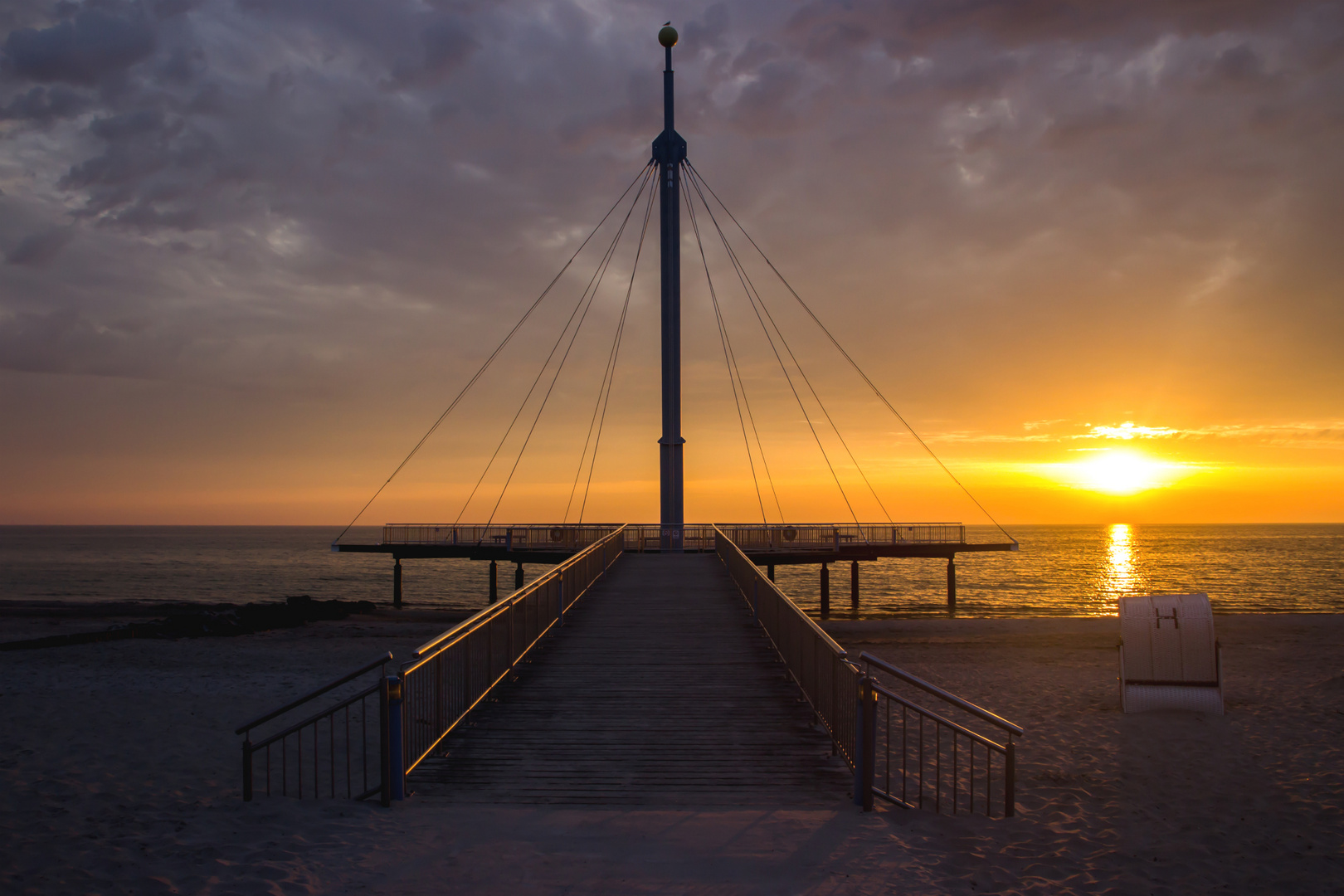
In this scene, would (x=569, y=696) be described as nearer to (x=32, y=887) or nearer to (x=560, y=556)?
(x=32, y=887)

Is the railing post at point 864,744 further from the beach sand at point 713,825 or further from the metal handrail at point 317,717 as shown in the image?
the metal handrail at point 317,717

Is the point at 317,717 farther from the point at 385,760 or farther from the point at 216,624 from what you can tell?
the point at 216,624

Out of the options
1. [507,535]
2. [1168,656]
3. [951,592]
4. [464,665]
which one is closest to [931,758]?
[1168,656]

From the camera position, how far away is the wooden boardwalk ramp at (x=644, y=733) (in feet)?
21.1

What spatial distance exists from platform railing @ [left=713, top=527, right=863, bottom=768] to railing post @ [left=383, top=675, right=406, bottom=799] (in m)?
3.65

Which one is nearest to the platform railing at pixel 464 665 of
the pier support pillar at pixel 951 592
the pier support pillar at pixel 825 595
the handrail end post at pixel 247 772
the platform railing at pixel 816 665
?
the handrail end post at pixel 247 772

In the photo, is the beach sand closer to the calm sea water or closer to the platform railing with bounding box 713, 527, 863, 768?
the platform railing with bounding box 713, 527, 863, 768

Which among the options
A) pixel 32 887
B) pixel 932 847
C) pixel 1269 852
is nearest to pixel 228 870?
pixel 32 887

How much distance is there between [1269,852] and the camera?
23.9 feet

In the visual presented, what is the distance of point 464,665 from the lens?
7777mm

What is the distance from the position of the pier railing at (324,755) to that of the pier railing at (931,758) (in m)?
3.79

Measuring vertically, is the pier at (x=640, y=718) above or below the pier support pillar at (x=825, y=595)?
above

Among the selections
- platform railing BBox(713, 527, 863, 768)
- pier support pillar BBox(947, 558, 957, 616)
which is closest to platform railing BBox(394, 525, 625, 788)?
platform railing BBox(713, 527, 863, 768)

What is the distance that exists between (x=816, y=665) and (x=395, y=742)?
4.04 meters
